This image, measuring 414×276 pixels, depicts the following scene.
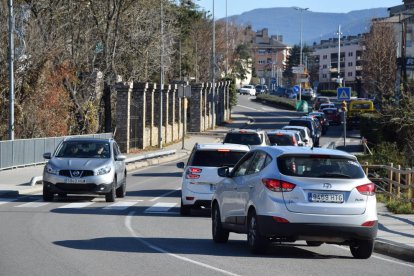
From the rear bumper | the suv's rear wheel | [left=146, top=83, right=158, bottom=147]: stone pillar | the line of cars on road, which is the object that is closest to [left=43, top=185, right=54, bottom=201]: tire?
the suv's rear wheel

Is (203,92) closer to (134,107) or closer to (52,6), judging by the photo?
(134,107)

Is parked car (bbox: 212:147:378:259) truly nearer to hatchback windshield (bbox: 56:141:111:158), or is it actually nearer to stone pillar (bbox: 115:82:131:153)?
hatchback windshield (bbox: 56:141:111:158)

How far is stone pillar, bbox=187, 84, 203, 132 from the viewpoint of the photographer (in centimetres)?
7275

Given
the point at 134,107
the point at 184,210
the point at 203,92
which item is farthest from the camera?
the point at 203,92

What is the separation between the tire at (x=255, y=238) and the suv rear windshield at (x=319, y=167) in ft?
3.02

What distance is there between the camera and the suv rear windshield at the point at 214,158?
21.5 m

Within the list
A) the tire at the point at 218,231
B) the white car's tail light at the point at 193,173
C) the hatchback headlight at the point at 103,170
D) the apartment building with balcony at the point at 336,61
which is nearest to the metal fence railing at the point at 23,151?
the hatchback headlight at the point at 103,170

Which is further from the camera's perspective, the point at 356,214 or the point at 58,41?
the point at 58,41

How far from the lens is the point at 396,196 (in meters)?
23.9

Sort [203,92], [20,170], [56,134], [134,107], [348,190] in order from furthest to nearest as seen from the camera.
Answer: [203,92] < [134,107] < [56,134] < [20,170] < [348,190]

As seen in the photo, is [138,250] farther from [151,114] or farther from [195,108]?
[195,108]

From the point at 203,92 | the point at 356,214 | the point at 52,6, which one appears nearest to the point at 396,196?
the point at 356,214

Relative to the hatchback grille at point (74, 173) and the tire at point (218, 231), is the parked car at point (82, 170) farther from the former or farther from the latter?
the tire at point (218, 231)

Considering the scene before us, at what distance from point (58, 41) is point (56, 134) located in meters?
4.90
